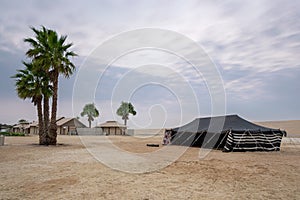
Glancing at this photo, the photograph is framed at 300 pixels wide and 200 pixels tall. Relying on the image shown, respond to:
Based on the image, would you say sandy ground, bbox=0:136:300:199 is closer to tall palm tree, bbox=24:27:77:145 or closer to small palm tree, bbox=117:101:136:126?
tall palm tree, bbox=24:27:77:145

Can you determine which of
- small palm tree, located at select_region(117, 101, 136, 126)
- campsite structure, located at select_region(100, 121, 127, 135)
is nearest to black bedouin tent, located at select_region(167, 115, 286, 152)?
campsite structure, located at select_region(100, 121, 127, 135)

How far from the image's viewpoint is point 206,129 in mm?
19469

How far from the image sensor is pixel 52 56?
19250mm

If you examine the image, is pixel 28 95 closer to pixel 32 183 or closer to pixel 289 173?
pixel 32 183

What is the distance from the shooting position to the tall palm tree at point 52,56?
62.3 feet

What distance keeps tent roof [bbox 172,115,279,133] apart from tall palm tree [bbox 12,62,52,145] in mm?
11358

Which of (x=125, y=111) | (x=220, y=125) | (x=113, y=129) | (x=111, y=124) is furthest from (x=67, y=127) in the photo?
(x=220, y=125)

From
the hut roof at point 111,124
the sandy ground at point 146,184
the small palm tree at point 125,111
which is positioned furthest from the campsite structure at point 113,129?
the sandy ground at point 146,184

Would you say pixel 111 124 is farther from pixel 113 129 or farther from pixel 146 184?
pixel 146 184

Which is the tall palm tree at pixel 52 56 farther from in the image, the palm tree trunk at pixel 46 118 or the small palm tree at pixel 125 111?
the small palm tree at pixel 125 111

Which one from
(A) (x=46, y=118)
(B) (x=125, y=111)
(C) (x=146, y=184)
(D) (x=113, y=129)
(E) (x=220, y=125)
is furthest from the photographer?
(B) (x=125, y=111)

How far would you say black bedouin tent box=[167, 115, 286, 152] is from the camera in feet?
56.3

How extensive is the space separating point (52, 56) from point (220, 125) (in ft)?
44.8

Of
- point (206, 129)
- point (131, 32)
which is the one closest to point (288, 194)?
point (131, 32)
